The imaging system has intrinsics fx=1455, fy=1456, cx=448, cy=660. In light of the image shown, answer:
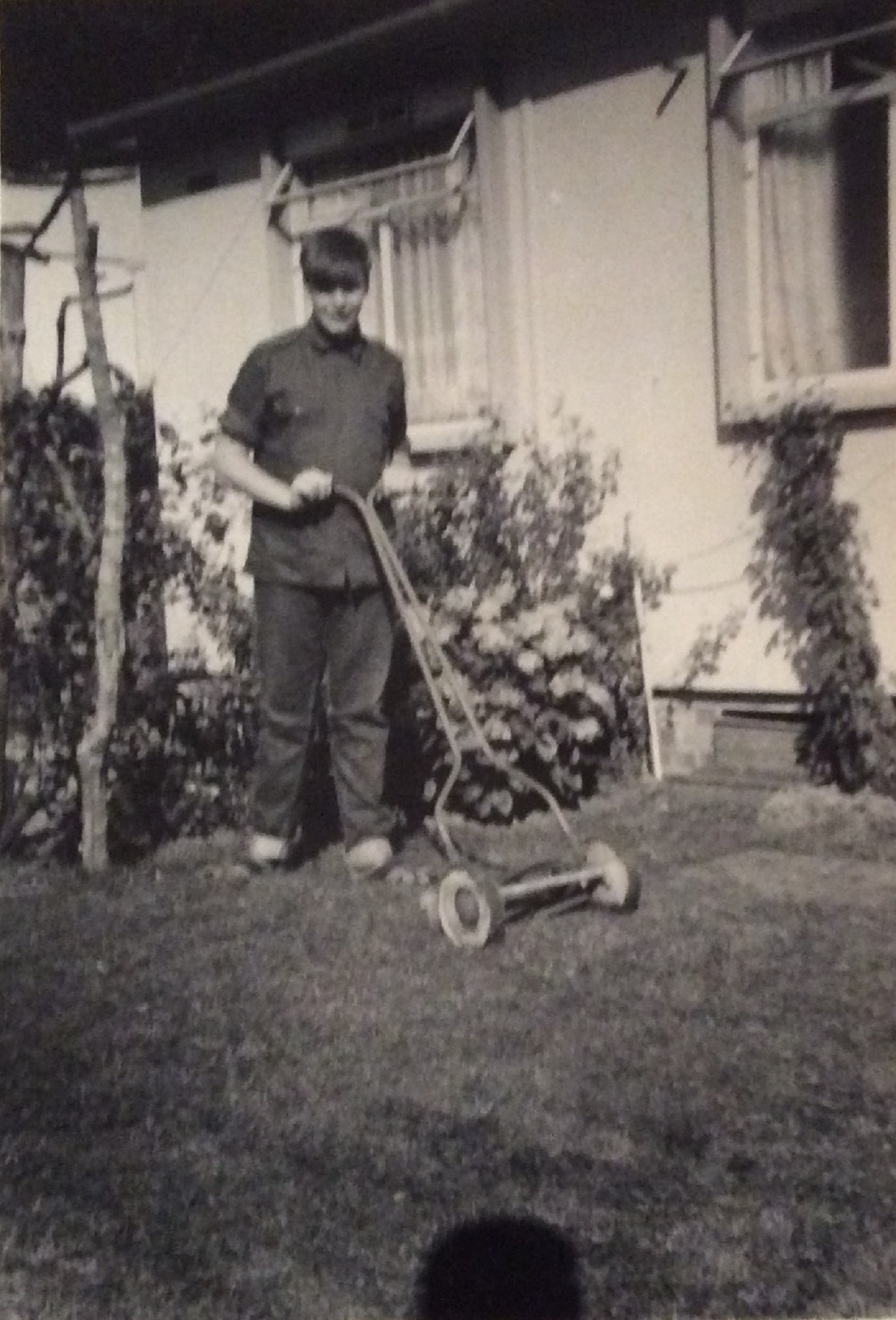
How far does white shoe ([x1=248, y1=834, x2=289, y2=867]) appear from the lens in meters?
4.82

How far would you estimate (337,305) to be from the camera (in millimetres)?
4520

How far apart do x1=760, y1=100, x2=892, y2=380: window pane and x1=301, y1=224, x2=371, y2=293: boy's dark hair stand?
6.40ft

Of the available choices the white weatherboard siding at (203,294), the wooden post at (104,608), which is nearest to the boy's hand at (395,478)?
the wooden post at (104,608)

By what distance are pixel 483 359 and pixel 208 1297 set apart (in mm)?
5316

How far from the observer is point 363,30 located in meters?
6.48

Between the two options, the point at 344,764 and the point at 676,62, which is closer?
the point at 344,764

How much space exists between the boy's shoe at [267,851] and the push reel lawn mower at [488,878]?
1.29ft

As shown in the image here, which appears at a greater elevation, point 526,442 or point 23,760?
point 526,442

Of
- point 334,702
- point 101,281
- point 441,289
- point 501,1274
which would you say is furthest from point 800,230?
point 501,1274

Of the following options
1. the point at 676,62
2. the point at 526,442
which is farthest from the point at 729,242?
the point at 526,442

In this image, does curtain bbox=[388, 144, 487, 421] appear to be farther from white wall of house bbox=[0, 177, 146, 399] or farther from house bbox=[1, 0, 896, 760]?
white wall of house bbox=[0, 177, 146, 399]

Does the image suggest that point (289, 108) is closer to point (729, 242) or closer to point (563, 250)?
point (563, 250)

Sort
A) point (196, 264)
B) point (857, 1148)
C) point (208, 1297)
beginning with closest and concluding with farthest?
point (208, 1297), point (857, 1148), point (196, 264)

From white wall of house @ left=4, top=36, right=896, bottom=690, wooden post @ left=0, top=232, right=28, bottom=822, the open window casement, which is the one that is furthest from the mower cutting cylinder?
the open window casement
